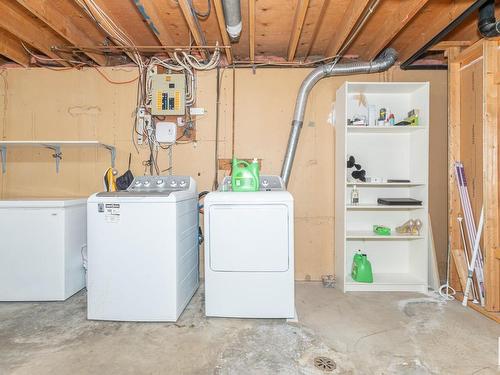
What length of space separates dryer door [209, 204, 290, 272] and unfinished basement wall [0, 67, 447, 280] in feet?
3.21

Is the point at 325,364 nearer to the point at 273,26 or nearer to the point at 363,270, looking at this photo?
the point at 363,270

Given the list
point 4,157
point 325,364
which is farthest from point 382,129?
point 4,157

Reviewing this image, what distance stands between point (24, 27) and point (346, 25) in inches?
107

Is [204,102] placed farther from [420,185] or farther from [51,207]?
[420,185]

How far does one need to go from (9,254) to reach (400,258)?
364 cm

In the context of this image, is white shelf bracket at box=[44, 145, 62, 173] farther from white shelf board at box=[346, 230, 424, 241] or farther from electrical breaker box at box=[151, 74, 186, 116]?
white shelf board at box=[346, 230, 424, 241]

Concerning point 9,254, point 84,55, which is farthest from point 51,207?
point 84,55

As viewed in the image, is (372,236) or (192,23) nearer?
(192,23)

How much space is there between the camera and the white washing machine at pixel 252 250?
6.44ft

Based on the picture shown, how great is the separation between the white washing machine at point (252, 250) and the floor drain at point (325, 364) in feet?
1.36

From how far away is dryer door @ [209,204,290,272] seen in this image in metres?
1.96

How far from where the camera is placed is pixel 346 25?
7.21ft

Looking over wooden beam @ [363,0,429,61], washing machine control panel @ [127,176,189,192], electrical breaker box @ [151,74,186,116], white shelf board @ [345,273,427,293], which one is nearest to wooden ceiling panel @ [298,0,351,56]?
wooden beam @ [363,0,429,61]

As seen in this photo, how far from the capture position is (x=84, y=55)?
284cm
